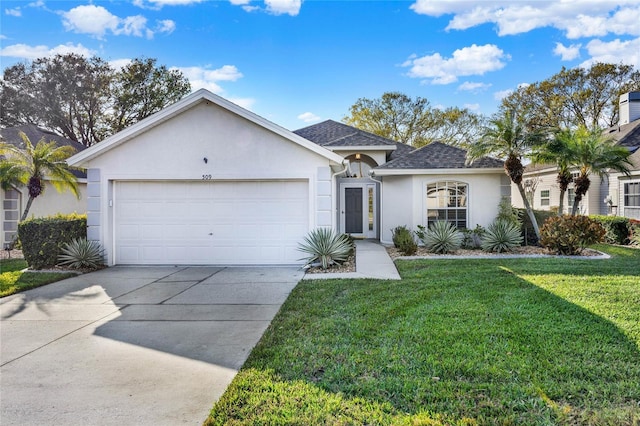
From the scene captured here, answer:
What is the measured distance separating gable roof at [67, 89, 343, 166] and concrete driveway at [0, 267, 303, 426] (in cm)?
377

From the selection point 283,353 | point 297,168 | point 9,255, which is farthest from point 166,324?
point 9,255

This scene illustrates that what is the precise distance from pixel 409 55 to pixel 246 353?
65.4 feet

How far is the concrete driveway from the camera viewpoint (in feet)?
11.6

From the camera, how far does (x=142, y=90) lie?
30000mm

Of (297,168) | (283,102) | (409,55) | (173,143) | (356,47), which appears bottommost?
(297,168)

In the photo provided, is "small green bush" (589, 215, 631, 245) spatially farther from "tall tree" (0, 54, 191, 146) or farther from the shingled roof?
"tall tree" (0, 54, 191, 146)

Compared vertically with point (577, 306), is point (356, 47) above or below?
above

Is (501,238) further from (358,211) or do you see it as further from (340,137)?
(340,137)

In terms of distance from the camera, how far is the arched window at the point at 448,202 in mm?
13969

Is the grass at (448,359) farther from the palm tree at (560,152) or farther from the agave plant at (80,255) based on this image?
the palm tree at (560,152)

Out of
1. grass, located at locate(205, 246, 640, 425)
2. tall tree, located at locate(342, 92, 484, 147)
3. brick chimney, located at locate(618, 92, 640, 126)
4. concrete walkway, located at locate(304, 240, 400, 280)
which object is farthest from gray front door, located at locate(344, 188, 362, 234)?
brick chimney, located at locate(618, 92, 640, 126)

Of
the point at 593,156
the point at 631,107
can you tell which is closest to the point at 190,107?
the point at 593,156

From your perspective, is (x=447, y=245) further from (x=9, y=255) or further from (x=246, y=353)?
(x=9, y=255)

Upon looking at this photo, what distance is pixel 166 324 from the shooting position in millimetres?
5980
